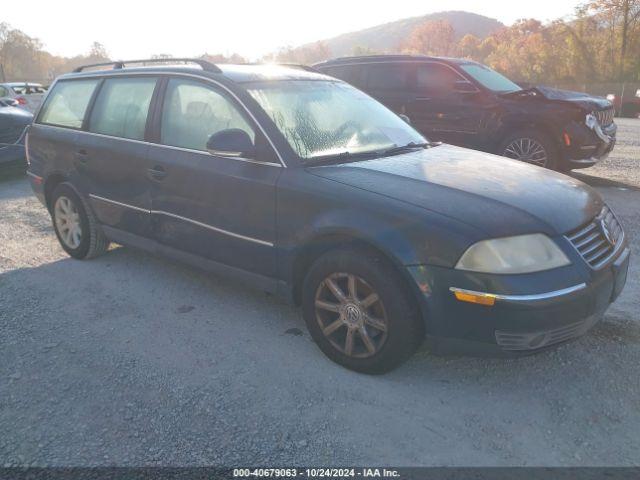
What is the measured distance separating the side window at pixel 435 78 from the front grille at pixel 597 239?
5210 mm

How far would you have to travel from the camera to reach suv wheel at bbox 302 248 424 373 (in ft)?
9.05

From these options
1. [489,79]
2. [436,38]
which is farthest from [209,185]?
[436,38]

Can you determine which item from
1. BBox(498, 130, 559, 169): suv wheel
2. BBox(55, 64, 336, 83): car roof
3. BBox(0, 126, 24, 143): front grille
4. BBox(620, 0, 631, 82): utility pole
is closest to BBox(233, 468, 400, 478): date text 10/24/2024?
BBox(55, 64, 336, 83): car roof

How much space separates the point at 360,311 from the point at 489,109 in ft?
18.2

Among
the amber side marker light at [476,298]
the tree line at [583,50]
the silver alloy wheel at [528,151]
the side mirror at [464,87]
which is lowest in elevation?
the amber side marker light at [476,298]

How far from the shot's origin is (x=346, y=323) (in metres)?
3.02

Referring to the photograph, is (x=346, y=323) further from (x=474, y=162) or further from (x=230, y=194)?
(x=474, y=162)

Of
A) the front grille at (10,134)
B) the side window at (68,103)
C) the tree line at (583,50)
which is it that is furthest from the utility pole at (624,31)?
the side window at (68,103)

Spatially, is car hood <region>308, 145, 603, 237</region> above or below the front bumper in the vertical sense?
above

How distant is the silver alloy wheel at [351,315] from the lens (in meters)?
2.89

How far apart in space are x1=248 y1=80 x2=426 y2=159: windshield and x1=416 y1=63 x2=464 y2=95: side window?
4.10 metres

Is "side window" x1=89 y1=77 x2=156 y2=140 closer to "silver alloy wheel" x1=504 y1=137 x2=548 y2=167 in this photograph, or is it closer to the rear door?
the rear door

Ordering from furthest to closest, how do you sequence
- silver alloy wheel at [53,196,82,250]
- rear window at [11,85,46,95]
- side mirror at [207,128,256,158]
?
rear window at [11,85,46,95]
silver alloy wheel at [53,196,82,250]
side mirror at [207,128,256,158]

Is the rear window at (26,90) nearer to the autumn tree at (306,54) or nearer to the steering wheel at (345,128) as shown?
the steering wheel at (345,128)
